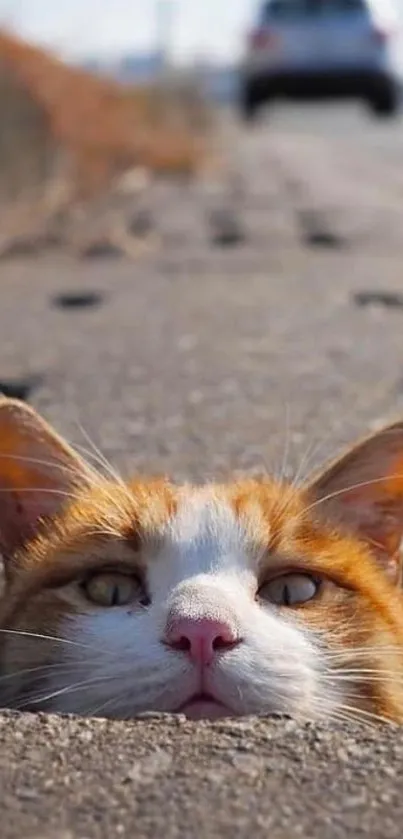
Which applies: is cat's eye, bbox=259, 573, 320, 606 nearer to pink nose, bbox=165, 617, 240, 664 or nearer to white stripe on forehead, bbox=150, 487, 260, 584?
white stripe on forehead, bbox=150, 487, 260, 584

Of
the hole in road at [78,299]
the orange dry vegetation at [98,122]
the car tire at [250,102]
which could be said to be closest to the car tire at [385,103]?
the car tire at [250,102]

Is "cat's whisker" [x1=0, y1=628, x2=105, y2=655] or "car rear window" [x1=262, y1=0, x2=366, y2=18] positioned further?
"car rear window" [x1=262, y1=0, x2=366, y2=18]

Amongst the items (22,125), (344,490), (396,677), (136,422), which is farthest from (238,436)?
(22,125)

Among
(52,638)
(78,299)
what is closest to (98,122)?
(78,299)

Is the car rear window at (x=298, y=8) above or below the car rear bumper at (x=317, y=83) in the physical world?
above

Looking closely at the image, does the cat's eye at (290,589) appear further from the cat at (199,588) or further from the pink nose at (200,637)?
the pink nose at (200,637)

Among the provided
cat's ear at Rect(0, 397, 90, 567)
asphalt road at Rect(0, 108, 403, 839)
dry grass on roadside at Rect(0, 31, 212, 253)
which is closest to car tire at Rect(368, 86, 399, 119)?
dry grass on roadside at Rect(0, 31, 212, 253)

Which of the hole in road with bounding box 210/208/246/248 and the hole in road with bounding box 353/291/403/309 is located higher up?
the hole in road with bounding box 210/208/246/248
